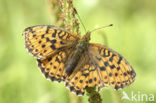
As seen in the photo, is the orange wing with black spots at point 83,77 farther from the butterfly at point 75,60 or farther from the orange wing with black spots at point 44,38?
the orange wing with black spots at point 44,38

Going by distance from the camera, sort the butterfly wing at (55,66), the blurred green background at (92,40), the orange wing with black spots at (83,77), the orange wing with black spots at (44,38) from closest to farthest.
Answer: the orange wing with black spots at (83,77)
the butterfly wing at (55,66)
the orange wing with black spots at (44,38)
the blurred green background at (92,40)

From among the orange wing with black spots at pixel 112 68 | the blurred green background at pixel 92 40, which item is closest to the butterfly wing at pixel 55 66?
the orange wing with black spots at pixel 112 68

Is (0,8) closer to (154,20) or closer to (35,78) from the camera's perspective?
(35,78)

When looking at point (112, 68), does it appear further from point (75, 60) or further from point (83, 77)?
point (75, 60)

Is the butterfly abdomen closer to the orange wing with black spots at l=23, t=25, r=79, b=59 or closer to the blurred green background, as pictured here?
the orange wing with black spots at l=23, t=25, r=79, b=59

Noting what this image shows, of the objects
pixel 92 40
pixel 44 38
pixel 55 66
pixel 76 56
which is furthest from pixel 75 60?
pixel 92 40

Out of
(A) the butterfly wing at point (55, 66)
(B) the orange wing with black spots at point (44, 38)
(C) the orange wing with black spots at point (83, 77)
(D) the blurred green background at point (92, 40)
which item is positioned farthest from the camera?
(D) the blurred green background at point (92, 40)

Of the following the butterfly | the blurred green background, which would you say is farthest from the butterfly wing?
the blurred green background

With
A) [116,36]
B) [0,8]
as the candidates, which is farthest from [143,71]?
[0,8]
